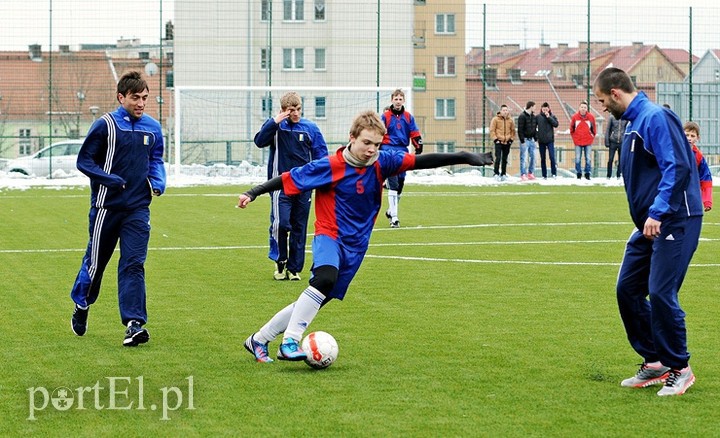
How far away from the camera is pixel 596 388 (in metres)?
7.64

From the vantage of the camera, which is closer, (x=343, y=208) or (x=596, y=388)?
(x=596, y=388)

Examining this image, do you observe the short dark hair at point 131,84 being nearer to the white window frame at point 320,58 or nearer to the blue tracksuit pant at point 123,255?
the blue tracksuit pant at point 123,255

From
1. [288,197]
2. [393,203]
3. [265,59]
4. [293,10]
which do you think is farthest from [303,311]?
[293,10]

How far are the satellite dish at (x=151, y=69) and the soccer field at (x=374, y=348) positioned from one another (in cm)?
2133

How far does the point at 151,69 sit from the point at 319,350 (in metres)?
31.4

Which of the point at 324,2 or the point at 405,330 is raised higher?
the point at 324,2

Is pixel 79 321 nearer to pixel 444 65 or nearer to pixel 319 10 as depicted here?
pixel 444 65

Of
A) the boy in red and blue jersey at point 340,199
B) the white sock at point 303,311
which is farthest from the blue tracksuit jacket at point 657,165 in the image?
the white sock at point 303,311

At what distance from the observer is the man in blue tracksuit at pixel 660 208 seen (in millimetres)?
7230

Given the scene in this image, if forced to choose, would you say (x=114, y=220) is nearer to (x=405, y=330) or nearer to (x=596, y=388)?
(x=405, y=330)

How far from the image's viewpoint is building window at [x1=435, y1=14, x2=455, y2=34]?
41.2 metres

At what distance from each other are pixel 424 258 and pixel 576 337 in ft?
18.6

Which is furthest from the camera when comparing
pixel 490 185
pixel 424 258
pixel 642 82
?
pixel 642 82

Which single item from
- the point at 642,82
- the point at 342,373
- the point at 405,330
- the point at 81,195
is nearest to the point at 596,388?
the point at 342,373
